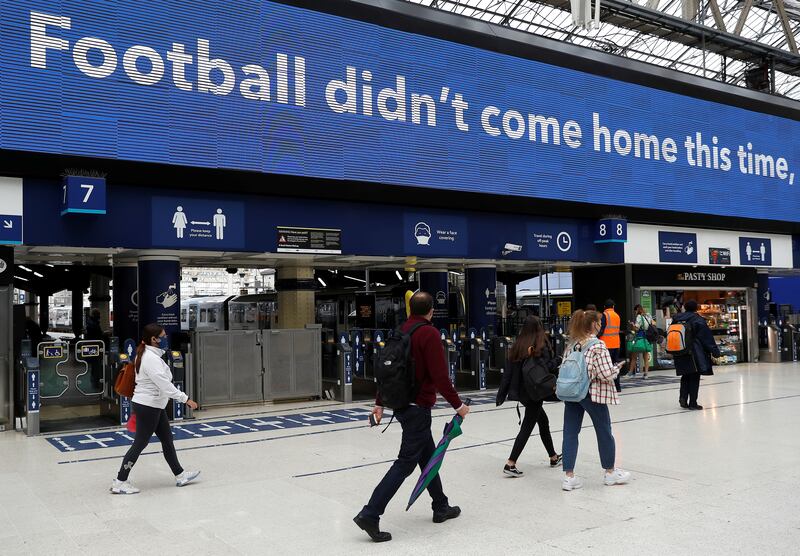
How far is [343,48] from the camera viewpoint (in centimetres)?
1259

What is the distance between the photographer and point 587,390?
618 cm

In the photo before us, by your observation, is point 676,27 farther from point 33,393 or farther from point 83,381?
point 33,393

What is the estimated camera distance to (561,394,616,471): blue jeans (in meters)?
6.24

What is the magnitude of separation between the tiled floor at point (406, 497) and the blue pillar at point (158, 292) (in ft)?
9.21

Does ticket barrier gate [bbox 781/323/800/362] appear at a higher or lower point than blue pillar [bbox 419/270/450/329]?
lower

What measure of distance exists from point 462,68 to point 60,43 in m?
7.10

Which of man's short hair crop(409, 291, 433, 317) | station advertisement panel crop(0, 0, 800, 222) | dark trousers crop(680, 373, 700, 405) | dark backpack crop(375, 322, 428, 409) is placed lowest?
dark trousers crop(680, 373, 700, 405)

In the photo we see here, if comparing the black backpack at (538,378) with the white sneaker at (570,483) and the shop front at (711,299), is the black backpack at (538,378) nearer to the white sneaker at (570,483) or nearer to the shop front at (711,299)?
the white sneaker at (570,483)

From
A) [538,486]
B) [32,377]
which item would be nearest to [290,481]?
[538,486]

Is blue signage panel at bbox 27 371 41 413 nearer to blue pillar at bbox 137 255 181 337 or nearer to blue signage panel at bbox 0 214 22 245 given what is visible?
blue signage panel at bbox 0 214 22 245

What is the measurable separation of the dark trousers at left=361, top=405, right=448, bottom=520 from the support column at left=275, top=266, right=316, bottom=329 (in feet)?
38.7

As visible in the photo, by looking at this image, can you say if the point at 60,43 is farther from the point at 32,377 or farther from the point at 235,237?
the point at 32,377

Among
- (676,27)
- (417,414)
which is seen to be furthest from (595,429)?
(676,27)

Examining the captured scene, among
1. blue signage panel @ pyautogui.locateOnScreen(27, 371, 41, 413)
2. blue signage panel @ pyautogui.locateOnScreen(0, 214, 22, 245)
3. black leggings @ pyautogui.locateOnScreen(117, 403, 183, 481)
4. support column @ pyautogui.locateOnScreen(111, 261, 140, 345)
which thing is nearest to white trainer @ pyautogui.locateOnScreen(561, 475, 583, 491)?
black leggings @ pyautogui.locateOnScreen(117, 403, 183, 481)
